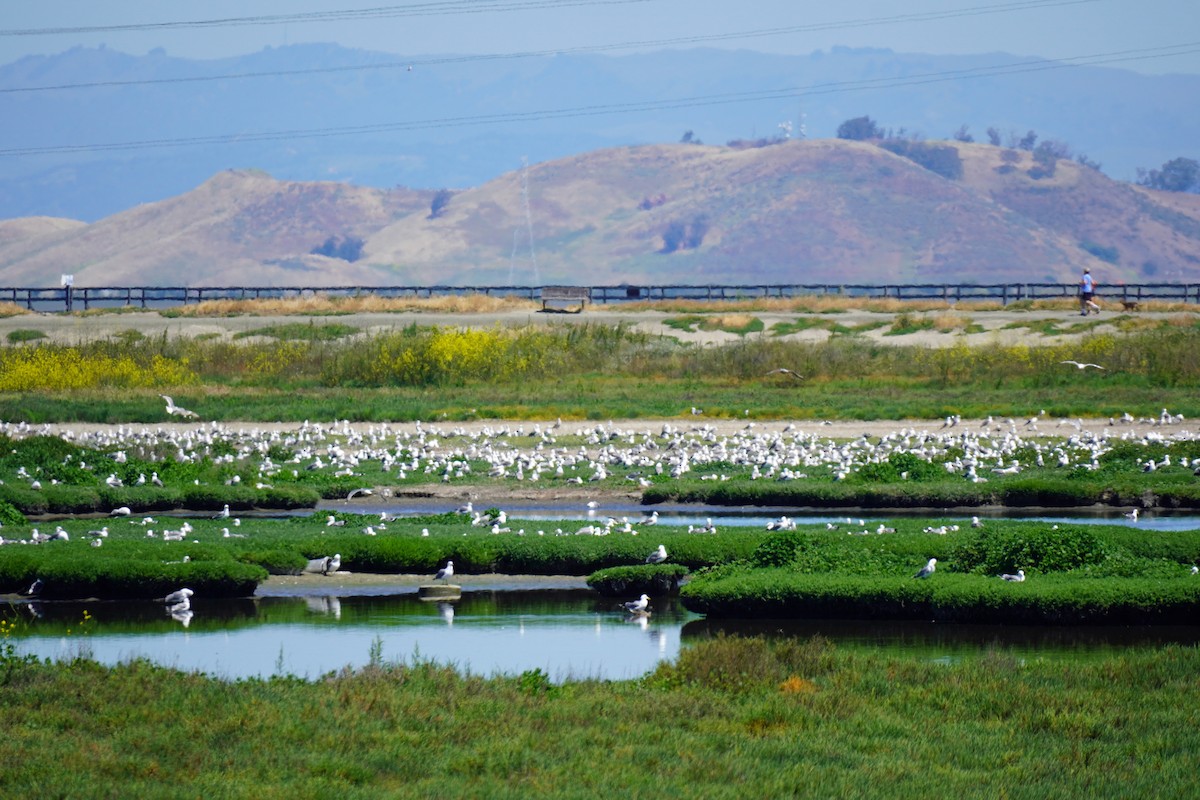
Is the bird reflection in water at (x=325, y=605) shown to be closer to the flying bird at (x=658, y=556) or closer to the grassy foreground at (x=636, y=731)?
the flying bird at (x=658, y=556)

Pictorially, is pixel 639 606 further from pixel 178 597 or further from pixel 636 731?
pixel 636 731

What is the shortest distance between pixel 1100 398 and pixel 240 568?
1184 inches

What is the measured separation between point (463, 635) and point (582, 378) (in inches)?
1313

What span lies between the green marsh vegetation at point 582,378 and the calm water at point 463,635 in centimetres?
2196

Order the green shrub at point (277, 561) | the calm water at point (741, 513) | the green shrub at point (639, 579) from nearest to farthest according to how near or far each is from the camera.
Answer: the green shrub at point (639, 579)
the green shrub at point (277, 561)
the calm water at point (741, 513)

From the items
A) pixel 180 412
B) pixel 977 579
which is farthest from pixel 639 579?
pixel 180 412

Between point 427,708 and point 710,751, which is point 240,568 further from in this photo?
point 710,751

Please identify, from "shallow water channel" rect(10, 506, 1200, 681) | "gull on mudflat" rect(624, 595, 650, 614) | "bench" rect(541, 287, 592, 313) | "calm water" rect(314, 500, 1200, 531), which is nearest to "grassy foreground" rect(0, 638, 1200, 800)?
"shallow water channel" rect(10, 506, 1200, 681)

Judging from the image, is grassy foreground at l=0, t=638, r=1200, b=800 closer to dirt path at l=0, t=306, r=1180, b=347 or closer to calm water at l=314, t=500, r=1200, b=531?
calm water at l=314, t=500, r=1200, b=531

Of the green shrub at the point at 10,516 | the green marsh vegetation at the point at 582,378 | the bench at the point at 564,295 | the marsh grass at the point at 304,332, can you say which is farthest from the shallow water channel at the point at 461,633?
the bench at the point at 564,295

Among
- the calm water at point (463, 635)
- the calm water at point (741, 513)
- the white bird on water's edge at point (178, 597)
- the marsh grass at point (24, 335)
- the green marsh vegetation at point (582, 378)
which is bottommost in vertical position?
the calm water at point (463, 635)

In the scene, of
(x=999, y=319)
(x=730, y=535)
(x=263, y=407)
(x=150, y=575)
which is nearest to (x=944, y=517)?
(x=730, y=535)

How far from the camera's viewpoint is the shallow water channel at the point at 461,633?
16.9 metres

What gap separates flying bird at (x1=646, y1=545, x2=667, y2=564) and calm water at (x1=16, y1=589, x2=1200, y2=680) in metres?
1.01
